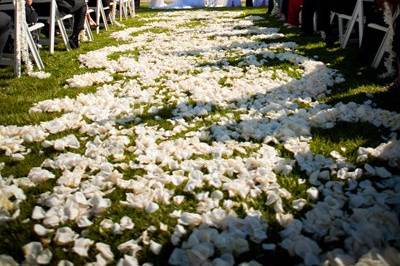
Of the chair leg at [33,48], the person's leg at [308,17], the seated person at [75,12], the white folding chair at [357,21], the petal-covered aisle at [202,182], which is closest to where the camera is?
the petal-covered aisle at [202,182]

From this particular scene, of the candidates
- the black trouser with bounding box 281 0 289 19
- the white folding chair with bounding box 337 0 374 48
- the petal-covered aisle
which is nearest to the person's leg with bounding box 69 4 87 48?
the petal-covered aisle

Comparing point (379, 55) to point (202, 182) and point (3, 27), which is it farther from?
point (3, 27)

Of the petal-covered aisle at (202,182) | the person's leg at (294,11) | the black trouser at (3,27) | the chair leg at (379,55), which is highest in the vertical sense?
the person's leg at (294,11)

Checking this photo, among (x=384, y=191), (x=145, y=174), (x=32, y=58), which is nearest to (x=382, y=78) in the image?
(x=384, y=191)

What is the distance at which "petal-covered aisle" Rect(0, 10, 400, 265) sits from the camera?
301 cm

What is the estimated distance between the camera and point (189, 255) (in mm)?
2889

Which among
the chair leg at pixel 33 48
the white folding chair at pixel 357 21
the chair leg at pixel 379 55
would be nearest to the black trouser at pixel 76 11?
the chair leg at pixel 33 48

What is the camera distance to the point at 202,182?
4.00 metres

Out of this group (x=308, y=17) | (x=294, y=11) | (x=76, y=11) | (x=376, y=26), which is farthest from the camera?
(x=294, y=11)

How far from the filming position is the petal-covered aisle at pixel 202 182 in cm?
301

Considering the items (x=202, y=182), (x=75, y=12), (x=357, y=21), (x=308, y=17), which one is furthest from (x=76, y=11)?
(x=202, y=182)

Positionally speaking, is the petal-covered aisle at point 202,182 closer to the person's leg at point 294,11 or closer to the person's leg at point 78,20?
the person's leg at point 78,20

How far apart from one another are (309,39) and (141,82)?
6359 millimetres

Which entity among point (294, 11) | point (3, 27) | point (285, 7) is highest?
point (285, 7)
